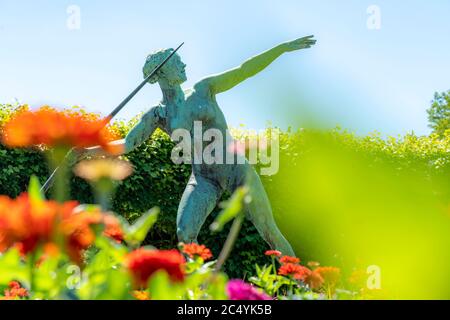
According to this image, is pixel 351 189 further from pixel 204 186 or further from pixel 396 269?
pixel 204 186

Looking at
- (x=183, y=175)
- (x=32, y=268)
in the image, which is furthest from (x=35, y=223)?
(x=183, y=175)

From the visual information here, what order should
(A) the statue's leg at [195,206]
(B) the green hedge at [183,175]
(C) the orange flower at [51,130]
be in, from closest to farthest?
1. (C) the orange flower at [51,130]
2. (A) the statue's leg at [195,206]
3. (B) the green hedge at [183,175]

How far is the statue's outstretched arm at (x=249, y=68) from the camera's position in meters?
5.23

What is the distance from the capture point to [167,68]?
17.3ft

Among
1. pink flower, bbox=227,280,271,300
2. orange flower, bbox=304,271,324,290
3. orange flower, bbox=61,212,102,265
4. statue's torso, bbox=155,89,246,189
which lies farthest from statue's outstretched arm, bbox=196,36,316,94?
orange flower, bbox=61,212,102,265

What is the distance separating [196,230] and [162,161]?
437 centimetres

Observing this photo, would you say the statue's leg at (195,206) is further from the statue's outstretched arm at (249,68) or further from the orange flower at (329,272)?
the orange flower at (329,272)

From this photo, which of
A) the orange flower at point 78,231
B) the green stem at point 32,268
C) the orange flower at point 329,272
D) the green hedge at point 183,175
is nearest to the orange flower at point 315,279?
the orange flower at point 329,272

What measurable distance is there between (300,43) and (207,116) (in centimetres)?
98

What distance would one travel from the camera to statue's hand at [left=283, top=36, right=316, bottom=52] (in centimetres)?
521

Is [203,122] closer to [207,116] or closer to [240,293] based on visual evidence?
[207,116]

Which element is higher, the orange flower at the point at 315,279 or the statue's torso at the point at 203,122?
the statue's torso at the point at 203,122

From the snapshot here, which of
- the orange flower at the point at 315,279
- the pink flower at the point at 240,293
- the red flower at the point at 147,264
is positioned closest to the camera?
the red flower at the point at 147,264
